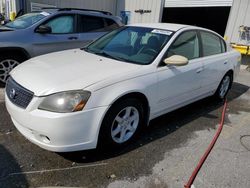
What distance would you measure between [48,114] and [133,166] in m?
1.14

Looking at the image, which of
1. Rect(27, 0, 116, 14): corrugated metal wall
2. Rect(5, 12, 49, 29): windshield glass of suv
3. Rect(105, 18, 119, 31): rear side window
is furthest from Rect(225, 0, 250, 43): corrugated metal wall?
Rect(5, 12, 49, 29): windshield glass of suv

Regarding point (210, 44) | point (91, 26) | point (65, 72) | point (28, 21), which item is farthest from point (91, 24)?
point (65, 72)

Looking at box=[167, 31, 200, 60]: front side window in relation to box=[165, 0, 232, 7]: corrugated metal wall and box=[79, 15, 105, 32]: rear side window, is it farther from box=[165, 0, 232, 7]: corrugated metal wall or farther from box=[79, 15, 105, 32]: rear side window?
box=[165, 0, 232, 7]: corrugated metal wall

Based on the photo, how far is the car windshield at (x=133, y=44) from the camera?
346 cm

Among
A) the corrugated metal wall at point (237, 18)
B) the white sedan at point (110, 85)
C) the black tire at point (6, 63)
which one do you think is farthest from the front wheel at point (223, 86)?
the corrugated metal wall at point (237, 18)

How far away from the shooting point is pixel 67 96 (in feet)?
8.36

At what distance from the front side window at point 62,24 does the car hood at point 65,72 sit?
7.28 ft

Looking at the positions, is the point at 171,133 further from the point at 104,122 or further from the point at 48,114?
A: the point at 48,114

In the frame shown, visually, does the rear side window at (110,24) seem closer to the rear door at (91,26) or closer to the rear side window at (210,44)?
the rear door at (91,26)

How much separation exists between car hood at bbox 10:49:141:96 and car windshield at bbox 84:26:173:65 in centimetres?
22

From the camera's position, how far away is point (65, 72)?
2.90m

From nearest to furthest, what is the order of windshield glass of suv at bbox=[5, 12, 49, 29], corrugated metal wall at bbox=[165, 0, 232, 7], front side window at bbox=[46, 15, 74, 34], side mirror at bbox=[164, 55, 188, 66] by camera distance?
side mirror at bbox=[164, 55, 188, 66], windshield glass of suv at bbox=[5, 12, 49, 29], front side window at bbox=[46, 15, 74, 34], corrugated metal wall at bbox=[165, 0, 232, 7]

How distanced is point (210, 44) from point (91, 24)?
2.93 m

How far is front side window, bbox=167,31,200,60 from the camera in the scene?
3.66m
